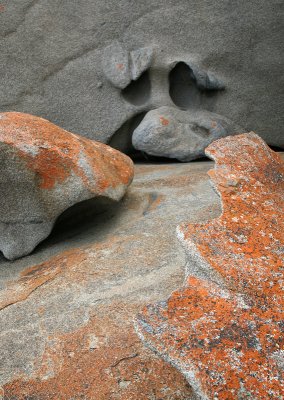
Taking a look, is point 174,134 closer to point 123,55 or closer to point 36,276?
point 123,55

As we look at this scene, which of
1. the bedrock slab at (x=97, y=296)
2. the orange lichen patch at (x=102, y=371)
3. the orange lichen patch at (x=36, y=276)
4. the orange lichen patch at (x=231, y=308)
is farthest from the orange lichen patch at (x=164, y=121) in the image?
the orange lichen patch at (x=102, y=371)

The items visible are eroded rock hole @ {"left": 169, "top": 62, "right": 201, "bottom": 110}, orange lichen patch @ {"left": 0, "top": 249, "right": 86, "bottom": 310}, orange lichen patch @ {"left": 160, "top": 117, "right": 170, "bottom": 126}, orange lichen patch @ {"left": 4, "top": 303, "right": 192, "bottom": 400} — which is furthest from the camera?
eroded rock hole @ {"left": 169, "top": 62, "right": 201, "bottom": 110}

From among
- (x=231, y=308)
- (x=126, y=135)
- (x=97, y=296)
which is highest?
(x=231, y=308)

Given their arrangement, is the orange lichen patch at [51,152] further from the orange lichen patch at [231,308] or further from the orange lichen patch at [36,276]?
the orange lichen patch at [231,308]

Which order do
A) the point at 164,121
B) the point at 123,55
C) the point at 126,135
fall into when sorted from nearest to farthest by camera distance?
1. the point at 164,121
2. the point at 123,55
3. the point at 126,135

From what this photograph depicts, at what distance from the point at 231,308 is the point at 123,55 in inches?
76.7

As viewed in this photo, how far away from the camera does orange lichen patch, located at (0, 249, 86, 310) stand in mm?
1480

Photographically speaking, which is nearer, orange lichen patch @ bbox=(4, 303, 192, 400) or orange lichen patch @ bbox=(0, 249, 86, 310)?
orange lichen patch @ bbox=(4, 303, 192, 400)

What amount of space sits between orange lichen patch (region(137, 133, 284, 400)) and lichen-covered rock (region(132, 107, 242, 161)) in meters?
1.25

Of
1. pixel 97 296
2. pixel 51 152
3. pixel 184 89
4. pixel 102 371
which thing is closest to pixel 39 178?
pixel 51 152

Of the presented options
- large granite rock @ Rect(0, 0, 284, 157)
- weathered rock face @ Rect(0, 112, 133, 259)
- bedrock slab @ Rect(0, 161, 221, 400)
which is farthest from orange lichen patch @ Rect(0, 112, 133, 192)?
large granite rock @ Rect(0, 0, 284, 157)

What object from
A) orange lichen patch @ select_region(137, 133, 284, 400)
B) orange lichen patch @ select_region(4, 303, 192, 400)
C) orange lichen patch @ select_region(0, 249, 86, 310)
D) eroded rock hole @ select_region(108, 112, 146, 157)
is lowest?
eroded rock hole @ select_region(108, 112, 146, 157)

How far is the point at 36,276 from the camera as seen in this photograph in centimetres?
159

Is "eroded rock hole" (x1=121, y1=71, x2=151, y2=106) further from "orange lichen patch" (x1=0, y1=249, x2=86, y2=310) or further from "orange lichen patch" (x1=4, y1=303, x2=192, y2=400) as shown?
"orange lichen patch" (x1=4, y1=303, x2=192, y2=400)
